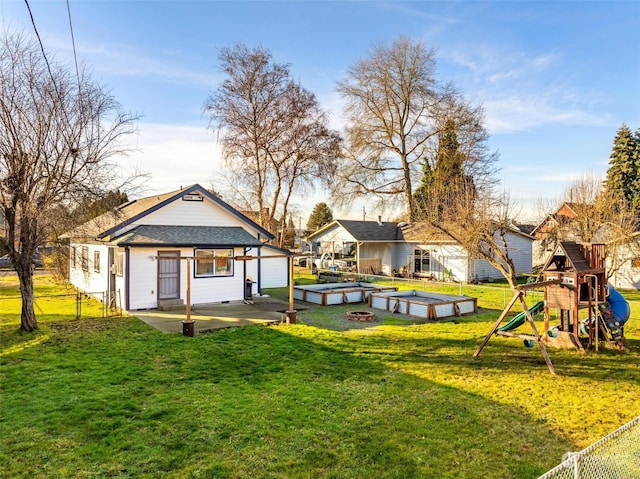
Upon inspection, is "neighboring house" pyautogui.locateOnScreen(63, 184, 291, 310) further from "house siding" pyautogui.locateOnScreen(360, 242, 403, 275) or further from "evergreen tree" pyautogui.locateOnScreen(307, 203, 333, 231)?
"evergreen tree" pyautogui.locateOnScreen(307, 203, 333, 231)

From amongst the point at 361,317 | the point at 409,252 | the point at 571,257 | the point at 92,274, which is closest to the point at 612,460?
the point at 571,257

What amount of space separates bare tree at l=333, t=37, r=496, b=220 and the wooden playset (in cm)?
2110

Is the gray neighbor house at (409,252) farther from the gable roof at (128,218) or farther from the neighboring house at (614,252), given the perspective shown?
the gable roof at (128,218)

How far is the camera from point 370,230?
29750mm

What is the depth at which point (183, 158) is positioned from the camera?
2156 centimetres

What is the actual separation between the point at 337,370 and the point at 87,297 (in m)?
14.5

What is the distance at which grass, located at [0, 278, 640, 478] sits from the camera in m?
4.83

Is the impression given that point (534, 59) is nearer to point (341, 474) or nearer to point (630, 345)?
point (630, 345)

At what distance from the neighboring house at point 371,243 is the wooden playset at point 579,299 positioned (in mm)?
17618

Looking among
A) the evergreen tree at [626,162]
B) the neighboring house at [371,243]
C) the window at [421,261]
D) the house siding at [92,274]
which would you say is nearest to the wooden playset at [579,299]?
the house siding at [92,274]

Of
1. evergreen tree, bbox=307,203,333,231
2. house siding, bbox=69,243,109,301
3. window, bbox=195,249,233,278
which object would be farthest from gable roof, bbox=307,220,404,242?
evergreen tree, bbox=307,203,333,231

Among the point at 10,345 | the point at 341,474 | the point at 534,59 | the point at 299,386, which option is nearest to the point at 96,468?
the point at 341,474

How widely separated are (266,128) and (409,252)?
13212 mm

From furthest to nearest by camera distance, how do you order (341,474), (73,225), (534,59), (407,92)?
(407,92), (534,59), (73,225), (341,474)
